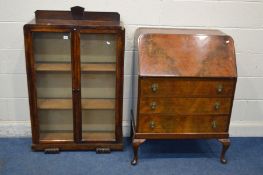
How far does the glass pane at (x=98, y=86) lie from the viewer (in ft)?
9.09

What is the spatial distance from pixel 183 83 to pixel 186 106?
0.69 feet

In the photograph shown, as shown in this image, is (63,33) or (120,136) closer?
(63,33)

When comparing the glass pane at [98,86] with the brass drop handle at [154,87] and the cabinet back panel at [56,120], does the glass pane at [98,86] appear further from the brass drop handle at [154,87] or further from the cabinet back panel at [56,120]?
the brass drop handle at [154,87]

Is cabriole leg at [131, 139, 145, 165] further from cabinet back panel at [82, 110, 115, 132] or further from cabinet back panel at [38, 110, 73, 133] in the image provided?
cabinet back panel at [38, 110, 73, 133]

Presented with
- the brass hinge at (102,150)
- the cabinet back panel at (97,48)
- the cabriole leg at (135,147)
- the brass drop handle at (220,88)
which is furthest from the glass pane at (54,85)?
the brass drop handle at (220,88)

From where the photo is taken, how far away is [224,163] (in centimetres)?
292

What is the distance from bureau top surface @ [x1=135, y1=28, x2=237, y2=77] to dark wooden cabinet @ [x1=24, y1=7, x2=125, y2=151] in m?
0.23

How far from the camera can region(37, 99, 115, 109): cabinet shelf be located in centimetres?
290

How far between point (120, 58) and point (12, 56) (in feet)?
3.35

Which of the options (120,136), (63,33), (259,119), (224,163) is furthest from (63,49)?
(259,119)

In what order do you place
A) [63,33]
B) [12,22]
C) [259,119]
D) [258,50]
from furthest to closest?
[259,119] < [258,50] < [12,22] < [63,33]

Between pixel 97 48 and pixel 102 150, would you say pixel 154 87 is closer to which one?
pixel 97 48

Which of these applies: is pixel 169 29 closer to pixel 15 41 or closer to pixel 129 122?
pixel 129 122

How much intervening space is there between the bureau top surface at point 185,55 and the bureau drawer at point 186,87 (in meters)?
0.05
